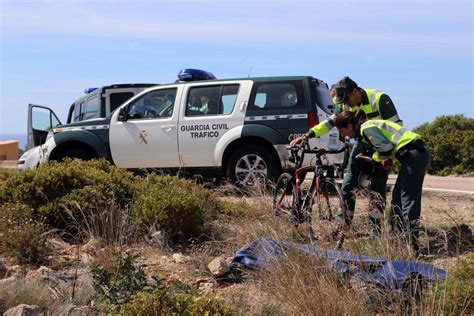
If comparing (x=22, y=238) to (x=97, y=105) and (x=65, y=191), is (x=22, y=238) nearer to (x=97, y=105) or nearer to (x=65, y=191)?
(x=65, y=191)

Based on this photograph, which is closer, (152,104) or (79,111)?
(152,104)

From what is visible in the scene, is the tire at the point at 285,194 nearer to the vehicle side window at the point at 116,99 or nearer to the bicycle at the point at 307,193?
the bicycle at the point at 307,193

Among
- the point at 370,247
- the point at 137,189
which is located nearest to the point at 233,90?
the point at 137,189

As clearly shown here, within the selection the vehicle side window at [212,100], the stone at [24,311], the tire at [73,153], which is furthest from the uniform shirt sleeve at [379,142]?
the tire at [73,153]

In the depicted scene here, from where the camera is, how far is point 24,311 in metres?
4.46

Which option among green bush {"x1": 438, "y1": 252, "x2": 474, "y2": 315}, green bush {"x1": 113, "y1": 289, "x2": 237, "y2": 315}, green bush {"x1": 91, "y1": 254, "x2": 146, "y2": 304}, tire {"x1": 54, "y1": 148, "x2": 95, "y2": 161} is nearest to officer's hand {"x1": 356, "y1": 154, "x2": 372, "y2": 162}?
green bush {"x1": 438, "y1": 252, "x2": 474, "y2": 315}

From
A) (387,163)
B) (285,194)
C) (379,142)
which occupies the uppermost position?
(379,142)

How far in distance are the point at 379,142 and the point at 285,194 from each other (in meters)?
1.63

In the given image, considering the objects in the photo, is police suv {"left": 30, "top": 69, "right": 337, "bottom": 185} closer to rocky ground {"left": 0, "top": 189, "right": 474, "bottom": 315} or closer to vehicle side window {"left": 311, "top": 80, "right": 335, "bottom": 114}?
vehicle side window {"left": 311, "top": 80, "right": 335, "bottom": 114}

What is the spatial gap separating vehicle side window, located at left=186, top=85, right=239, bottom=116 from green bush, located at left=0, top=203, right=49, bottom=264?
4724 millimetres

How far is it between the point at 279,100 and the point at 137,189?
3.51 meters

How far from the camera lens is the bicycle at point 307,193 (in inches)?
267

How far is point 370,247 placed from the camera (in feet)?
17.5

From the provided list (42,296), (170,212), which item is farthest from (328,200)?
A: (42,296)
